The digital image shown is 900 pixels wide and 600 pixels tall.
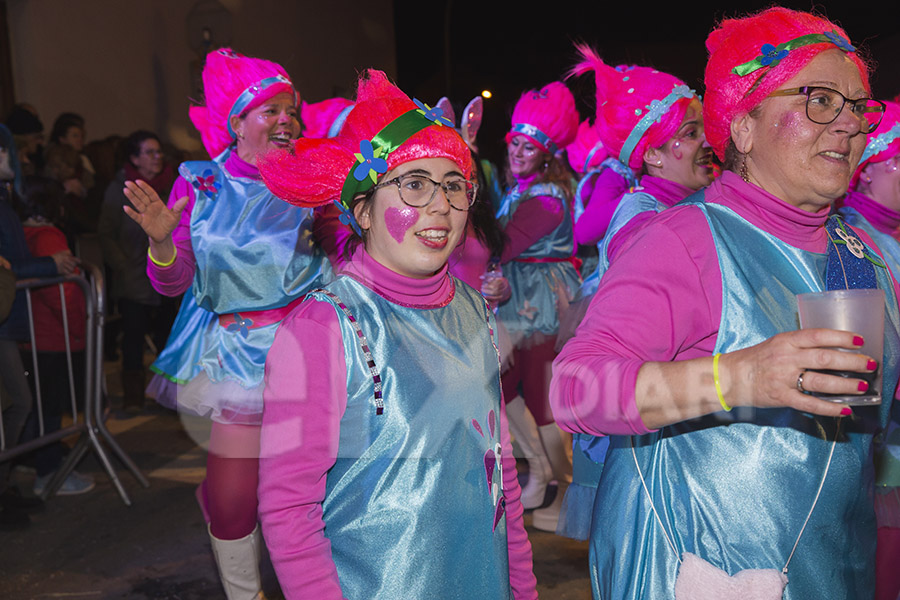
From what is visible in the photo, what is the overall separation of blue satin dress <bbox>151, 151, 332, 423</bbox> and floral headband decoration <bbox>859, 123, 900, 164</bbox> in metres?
2.21

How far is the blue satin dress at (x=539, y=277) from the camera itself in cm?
461

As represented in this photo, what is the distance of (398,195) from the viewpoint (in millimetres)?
1912

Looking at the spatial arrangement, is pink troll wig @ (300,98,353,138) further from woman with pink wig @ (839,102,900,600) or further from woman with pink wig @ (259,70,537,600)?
woman with pink wig @ (839,102,900,600)

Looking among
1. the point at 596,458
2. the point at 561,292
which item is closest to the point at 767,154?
the point at 596,458

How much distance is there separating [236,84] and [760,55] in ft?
7.30

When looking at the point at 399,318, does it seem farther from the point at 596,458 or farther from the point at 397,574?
the point at 596,458

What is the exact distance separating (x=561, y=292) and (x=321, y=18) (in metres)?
11.5

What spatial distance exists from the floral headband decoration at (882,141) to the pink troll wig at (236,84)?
2.36 metres

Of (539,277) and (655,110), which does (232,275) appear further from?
(539,277)


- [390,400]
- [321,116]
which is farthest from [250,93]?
[390,400]

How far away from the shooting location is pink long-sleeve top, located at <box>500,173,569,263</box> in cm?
455

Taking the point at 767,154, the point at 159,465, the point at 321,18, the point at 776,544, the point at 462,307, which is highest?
the point at 321,18

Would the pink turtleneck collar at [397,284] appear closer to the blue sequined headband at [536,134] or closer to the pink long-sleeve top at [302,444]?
the pink long-sleeve top at [302,444]

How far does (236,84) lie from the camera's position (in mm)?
3271
